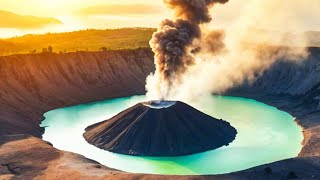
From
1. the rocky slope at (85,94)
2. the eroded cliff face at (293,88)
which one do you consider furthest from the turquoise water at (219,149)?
the eroded cliff face at (293,88)

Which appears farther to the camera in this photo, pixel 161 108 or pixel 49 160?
pixel 161 108

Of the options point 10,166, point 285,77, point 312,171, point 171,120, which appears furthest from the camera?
point 285,77

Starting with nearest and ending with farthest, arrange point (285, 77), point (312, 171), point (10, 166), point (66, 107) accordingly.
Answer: point (312, 171), point (10, 166), point (66, 107), point (285, 77)

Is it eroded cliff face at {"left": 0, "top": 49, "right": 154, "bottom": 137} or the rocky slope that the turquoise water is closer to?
the rocky slope

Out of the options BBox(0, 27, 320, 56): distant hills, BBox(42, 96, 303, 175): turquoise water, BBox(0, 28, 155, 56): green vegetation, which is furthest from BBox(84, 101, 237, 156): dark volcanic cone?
BBox(0, 28, 155, 56): green vegetation

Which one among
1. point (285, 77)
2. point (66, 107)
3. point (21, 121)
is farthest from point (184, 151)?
point (285, 77)

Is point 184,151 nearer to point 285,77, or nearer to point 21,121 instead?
point 21,121

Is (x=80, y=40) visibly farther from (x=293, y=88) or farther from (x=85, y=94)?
(x=293, y=88)
